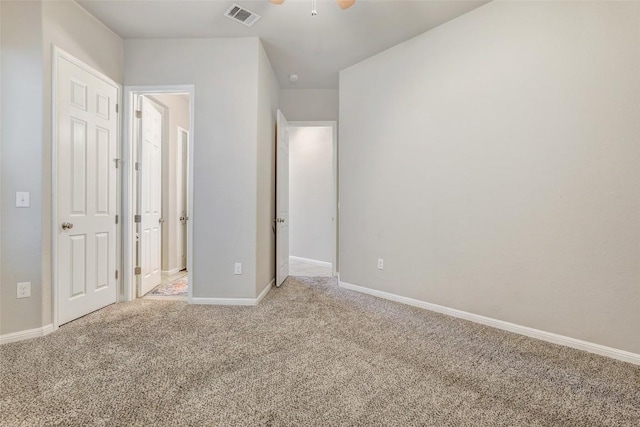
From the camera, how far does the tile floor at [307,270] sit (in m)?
4.81

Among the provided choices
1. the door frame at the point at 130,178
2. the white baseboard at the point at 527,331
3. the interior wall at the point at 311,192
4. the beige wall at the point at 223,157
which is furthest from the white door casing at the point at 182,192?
the white baseboard at the point at 527,331

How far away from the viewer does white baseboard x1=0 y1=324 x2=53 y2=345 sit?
2.24 meters

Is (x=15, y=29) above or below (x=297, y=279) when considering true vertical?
above

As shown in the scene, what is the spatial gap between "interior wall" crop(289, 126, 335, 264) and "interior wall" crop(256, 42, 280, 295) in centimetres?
171

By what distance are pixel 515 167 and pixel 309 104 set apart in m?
3.03

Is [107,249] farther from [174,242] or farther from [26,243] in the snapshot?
[174,242]

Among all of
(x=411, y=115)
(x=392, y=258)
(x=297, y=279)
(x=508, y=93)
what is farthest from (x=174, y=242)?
(x=508, y=93)

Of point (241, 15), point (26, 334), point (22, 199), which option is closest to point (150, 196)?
point (22, 199)

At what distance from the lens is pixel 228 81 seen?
127 inches

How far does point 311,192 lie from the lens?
598 centimetres

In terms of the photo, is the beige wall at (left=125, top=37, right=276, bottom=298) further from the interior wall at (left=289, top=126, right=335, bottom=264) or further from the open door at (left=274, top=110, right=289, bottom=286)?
the interior wall at (left=289, top=126, right=335, bottom=264)

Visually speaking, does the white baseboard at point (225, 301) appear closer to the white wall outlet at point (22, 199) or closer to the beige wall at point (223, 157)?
the beige wall at point (223, 157)

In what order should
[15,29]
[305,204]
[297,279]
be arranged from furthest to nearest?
1. [305,204]
2. [297,279]
3. [15,29]

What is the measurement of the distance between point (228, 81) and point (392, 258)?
2582 millimetres
